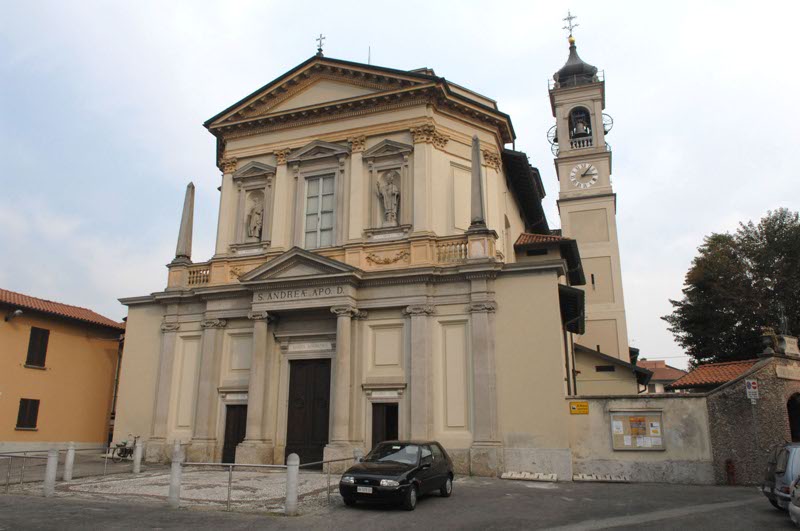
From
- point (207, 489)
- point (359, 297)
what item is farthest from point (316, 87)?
point (207, 489)

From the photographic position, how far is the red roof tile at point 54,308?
82.6 ft

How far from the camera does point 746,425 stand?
55.3 ft

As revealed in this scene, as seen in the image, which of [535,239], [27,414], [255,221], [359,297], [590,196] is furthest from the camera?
[590,196]

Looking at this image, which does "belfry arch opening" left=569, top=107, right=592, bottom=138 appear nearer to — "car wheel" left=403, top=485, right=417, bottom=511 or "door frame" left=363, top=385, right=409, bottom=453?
"door frame" left=363, top=385, right=409, bottom=453

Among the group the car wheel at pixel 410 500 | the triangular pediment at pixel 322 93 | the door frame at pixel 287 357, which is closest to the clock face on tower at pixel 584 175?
the triangular pediment at pixel 322 93

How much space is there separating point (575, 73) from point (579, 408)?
32549 mm

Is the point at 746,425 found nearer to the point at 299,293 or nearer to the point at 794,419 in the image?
the point at 794,419

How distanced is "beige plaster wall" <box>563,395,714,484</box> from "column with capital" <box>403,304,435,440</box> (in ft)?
13.5

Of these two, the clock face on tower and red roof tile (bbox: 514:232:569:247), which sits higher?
the clock face on tower

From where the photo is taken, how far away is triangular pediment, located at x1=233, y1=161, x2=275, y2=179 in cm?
2338

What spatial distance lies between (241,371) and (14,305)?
11.0m

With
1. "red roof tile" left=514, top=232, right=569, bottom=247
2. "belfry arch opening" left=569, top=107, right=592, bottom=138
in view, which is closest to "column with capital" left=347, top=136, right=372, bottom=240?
"red roof tile" left=514, top=232, right=569, bottom=247

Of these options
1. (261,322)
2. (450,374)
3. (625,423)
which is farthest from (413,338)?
(625,423)

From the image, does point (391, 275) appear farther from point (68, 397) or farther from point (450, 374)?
point (68, 397)
